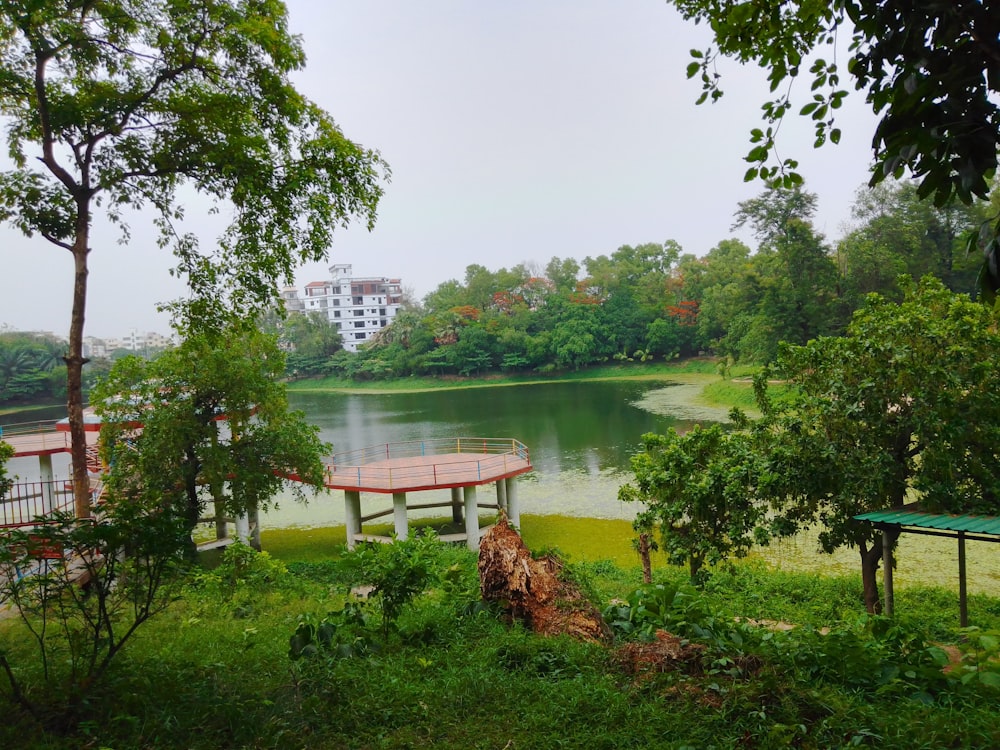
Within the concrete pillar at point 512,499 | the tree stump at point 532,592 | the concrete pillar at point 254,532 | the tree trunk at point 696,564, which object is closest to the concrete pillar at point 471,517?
the concrete pillar at point 512,499

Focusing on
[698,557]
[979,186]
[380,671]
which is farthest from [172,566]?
[698,557]

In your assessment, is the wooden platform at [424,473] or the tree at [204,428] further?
the wooden platform at [424,473]

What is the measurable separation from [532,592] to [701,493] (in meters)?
2.83

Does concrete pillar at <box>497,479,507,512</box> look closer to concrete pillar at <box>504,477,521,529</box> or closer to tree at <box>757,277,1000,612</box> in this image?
concrete pillar at <box>504,477,521,529</box>

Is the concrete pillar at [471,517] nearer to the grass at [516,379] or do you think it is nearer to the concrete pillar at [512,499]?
the concrete pillar at [512,499]

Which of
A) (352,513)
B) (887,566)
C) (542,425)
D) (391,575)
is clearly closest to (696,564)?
(887,566)

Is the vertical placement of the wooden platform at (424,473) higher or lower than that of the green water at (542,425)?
higher

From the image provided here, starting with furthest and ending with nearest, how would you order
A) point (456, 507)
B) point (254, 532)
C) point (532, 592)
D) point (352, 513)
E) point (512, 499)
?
1. point (456, 507)
2. point (512, 499)
3. point (254, 532)
4. point (352, 513)
5. point (532, 592)

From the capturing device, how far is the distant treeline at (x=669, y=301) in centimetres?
2380

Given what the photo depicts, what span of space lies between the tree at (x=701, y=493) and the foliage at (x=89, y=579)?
4.69 m

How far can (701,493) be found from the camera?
612cm

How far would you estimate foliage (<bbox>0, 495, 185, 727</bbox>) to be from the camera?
248 cm

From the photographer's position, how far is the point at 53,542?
8.06 feet

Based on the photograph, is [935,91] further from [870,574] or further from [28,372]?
[28,372]
